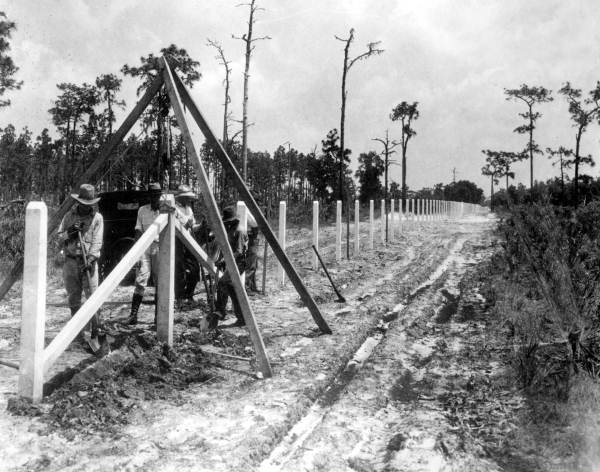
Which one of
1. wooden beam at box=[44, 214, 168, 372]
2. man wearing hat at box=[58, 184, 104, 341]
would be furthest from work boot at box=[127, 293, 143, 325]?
wooden beam at box=[44, 214, 168, 372]

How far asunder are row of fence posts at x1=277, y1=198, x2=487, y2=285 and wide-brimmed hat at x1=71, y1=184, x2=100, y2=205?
343 centimetres

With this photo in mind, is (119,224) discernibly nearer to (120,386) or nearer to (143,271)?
(143,271)

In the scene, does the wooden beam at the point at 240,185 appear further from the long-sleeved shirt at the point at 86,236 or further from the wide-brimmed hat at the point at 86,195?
the long-sleeved shirt at the point at 86,236

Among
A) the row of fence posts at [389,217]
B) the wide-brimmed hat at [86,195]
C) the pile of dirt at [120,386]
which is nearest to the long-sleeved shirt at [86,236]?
the wide-brimmed hat at [86,195]

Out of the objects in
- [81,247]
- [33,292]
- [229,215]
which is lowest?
[33,292]

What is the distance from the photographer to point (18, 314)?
7148 millimetres

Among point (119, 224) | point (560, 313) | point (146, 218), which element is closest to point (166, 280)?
point (146, 218)

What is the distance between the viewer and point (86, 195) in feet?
18.1

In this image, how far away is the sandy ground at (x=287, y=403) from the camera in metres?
3.11

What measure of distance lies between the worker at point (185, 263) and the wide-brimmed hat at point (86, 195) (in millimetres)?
2096

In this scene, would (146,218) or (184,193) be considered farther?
(184,193)

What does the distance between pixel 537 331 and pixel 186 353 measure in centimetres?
332

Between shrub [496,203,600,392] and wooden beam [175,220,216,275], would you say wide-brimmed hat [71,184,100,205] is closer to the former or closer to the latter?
wooden beam [175,220,216,275]

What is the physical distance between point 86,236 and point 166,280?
115cm
